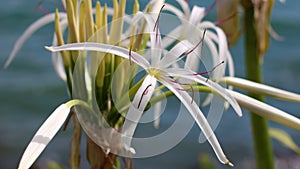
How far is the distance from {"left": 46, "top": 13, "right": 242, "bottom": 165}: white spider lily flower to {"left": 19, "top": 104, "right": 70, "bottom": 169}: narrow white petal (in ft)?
0.14

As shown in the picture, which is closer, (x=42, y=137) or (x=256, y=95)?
(x=42, y=137)

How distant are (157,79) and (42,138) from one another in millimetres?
93

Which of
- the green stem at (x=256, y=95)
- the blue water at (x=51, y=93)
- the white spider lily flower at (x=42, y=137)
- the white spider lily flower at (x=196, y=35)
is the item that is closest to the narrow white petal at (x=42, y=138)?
the white spider lily flower at (x=42, y=137)

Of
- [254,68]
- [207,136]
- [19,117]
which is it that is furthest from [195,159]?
[207,136]

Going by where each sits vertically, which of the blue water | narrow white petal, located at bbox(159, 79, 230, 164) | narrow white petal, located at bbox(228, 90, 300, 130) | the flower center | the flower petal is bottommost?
the blue water

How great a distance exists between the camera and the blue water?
1852mm

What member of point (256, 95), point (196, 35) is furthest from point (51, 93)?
point (196, 35)

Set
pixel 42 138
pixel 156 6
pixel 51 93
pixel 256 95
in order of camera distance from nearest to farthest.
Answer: pixel 42 138 → pixel 156 6 → pixel 256 95 → pixel 51 93

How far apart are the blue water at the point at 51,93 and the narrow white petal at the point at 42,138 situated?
4.43 ft

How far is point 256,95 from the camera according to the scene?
604 mm

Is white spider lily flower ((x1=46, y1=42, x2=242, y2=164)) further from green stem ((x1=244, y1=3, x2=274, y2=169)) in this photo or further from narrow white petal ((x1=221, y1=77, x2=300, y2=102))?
green stem ((x1=244, y1=3, x2=274, y2=169))

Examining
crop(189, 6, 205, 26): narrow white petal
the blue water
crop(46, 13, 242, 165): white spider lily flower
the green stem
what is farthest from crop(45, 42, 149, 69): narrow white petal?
the blue water

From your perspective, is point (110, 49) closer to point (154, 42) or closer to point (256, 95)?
point (154, 42)

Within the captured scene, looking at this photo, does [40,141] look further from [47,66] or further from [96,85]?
[47,66]
